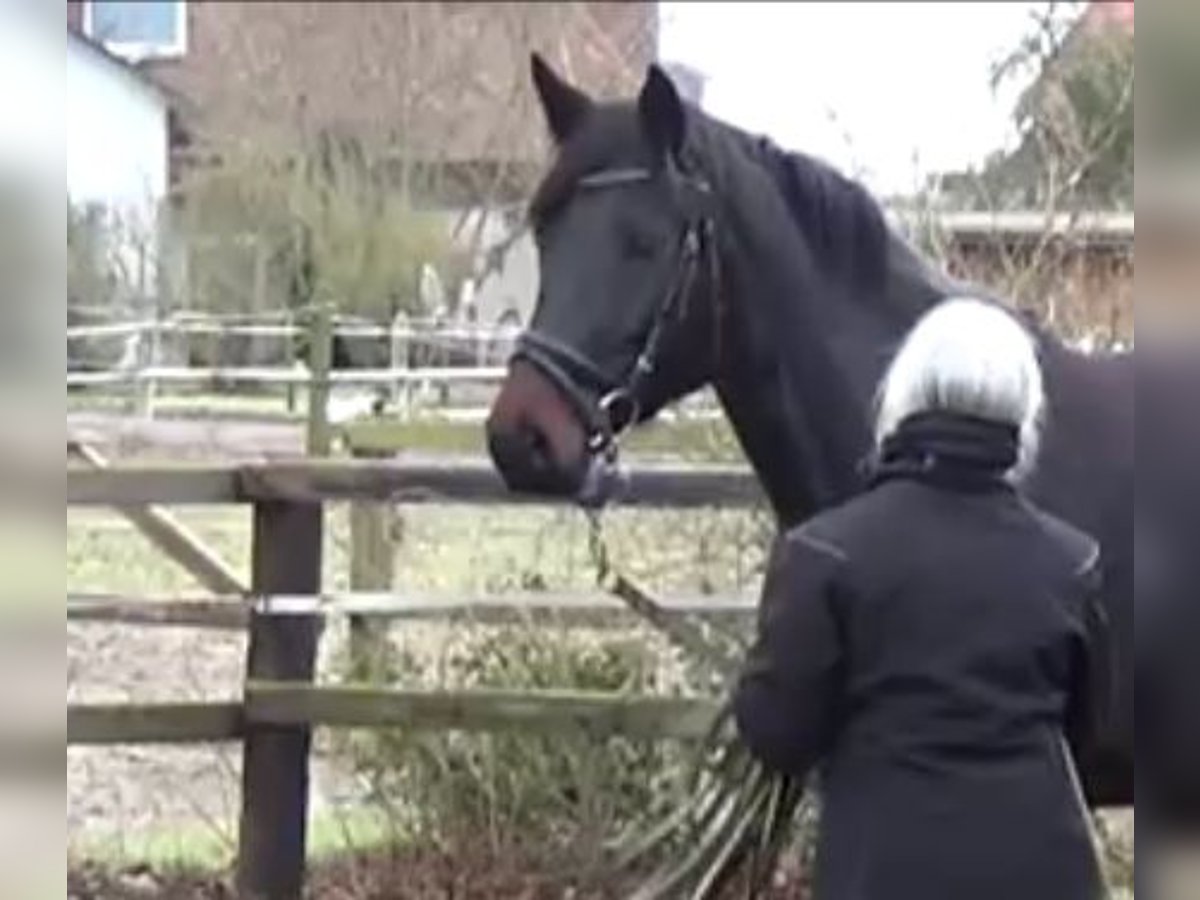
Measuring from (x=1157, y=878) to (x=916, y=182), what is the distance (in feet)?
15.5

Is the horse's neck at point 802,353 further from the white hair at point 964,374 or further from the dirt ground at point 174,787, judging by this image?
the dirt ground at point 174,787

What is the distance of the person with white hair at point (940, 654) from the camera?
2568 mm

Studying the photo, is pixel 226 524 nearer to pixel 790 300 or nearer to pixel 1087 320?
pixel 1087 320

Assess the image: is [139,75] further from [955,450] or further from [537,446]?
[955,450]

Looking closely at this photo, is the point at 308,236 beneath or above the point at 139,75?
beneath

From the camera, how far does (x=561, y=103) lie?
3674 millimetres

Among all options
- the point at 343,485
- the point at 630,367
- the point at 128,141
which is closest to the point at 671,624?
the point at 343,485

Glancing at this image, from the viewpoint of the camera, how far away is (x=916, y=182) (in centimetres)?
626

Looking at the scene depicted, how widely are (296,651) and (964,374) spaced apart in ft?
10.4

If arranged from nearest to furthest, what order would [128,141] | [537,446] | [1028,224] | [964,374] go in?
[964,374], [537,446], [1028,224], [128,141]

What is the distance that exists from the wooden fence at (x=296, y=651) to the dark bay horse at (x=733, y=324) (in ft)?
5.13

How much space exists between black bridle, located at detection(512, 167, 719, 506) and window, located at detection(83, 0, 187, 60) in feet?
102

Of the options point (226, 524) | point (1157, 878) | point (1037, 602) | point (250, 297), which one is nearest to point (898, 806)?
point (1037, 602)

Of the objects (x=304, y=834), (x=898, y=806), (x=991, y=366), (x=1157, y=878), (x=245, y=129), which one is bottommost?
(x=304, y=834)
